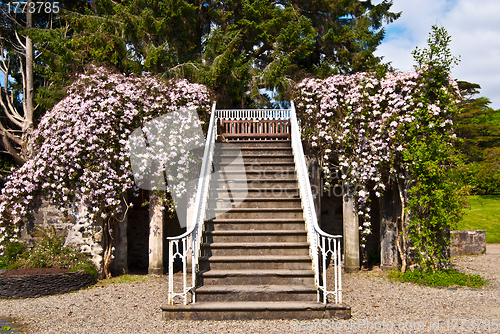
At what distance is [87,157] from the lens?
7668 mm

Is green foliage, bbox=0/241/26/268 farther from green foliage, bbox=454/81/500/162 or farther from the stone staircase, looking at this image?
green foliage, bbox=454/81/500/162

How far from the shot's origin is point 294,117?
8453 millimetres

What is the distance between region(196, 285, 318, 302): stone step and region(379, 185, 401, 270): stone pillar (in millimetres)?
3768

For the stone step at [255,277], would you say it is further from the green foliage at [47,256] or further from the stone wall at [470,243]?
the stone wall at [470,243]

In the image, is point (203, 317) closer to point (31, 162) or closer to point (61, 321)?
point (61, 321)

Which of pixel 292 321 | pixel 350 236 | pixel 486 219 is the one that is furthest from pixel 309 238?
pixel 486 219

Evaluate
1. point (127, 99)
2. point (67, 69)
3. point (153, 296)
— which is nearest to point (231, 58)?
point (127, 99)

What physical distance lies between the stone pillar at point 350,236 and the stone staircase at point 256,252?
5.46 feet

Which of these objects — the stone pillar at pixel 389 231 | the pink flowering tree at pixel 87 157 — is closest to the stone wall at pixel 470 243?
the stone pillar at pixel 389 231

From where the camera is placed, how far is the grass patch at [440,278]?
6910mm

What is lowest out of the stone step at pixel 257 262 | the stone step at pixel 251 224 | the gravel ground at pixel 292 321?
the gravel ground at pixel 292 321

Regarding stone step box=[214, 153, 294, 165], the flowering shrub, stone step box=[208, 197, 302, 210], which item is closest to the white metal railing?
the flowering shrub

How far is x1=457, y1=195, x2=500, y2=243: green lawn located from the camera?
14.1 metres

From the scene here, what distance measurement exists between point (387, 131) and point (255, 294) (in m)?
4.47
